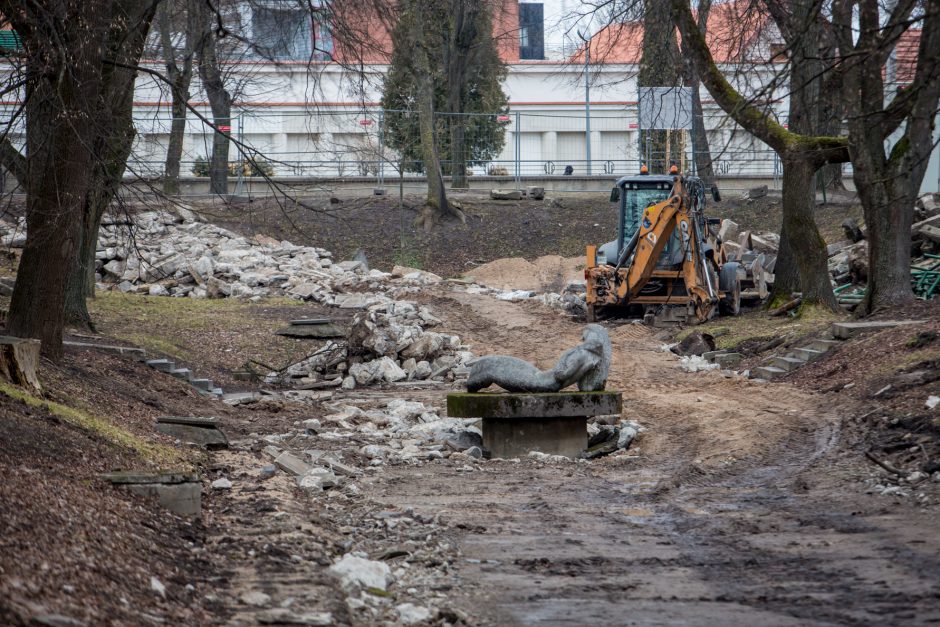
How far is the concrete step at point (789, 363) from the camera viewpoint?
51.4 ft

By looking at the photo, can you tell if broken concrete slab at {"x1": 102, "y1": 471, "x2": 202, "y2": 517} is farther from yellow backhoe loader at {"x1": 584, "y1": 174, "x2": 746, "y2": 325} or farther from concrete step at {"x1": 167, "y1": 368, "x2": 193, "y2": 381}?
yellow backhoe loader at {"x1": 584, "y1": 174, "x2": 746, "y2": 325}

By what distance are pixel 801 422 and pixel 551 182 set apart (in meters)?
27.1

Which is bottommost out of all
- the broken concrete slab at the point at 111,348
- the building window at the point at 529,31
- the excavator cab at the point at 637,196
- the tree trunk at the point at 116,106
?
the broken concrete slab at the point at 111,348

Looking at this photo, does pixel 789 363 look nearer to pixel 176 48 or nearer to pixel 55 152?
pixel 55 152

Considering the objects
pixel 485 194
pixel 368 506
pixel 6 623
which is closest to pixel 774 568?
pixel 368 506

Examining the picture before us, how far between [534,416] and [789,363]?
5.57m

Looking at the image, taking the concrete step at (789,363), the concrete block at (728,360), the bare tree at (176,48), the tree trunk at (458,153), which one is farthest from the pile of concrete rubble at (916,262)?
the tree trunk at (458,153)

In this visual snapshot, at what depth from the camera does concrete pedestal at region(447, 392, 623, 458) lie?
461 inches

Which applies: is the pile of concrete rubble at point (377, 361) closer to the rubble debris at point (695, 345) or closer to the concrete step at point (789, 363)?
the rubble debris at point (695, 345)

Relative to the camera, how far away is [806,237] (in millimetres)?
18875

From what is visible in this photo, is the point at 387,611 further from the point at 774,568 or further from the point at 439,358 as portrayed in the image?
the point at 439,358

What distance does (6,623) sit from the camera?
4.15 m

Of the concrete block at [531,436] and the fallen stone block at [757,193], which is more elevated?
the fallen stone block at [757,193]

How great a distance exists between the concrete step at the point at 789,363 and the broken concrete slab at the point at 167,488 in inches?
411
